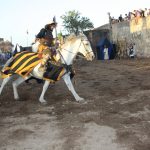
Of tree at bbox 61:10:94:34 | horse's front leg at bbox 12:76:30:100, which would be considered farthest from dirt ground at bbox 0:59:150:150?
tree at bbox 61:10:94:34

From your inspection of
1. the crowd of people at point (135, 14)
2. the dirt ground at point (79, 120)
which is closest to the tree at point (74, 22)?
the crowd of people at point (135, 14)

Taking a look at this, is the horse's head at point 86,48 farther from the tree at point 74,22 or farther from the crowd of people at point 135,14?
the tree at point 74,22

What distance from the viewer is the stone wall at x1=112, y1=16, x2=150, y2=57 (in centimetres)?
3159

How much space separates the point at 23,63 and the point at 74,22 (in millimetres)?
63634

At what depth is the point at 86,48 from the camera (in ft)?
37.7

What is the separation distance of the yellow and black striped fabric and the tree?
200ft

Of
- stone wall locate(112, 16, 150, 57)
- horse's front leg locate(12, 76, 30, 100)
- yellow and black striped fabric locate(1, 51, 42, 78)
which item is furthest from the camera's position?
stone wall locate(112, 16, 150, 57)

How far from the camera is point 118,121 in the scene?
8781mm

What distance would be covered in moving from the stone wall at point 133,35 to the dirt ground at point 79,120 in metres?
18.3

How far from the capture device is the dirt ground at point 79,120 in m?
7.23

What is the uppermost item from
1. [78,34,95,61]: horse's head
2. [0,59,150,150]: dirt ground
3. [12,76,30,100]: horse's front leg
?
[78,34,95,61]: horse's head

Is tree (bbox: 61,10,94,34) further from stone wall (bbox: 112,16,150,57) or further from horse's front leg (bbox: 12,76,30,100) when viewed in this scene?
horse's front leg (bbox: 12,76,30,100)

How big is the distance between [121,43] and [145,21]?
190 inches

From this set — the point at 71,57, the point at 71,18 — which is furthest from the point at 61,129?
the point at 71,18
